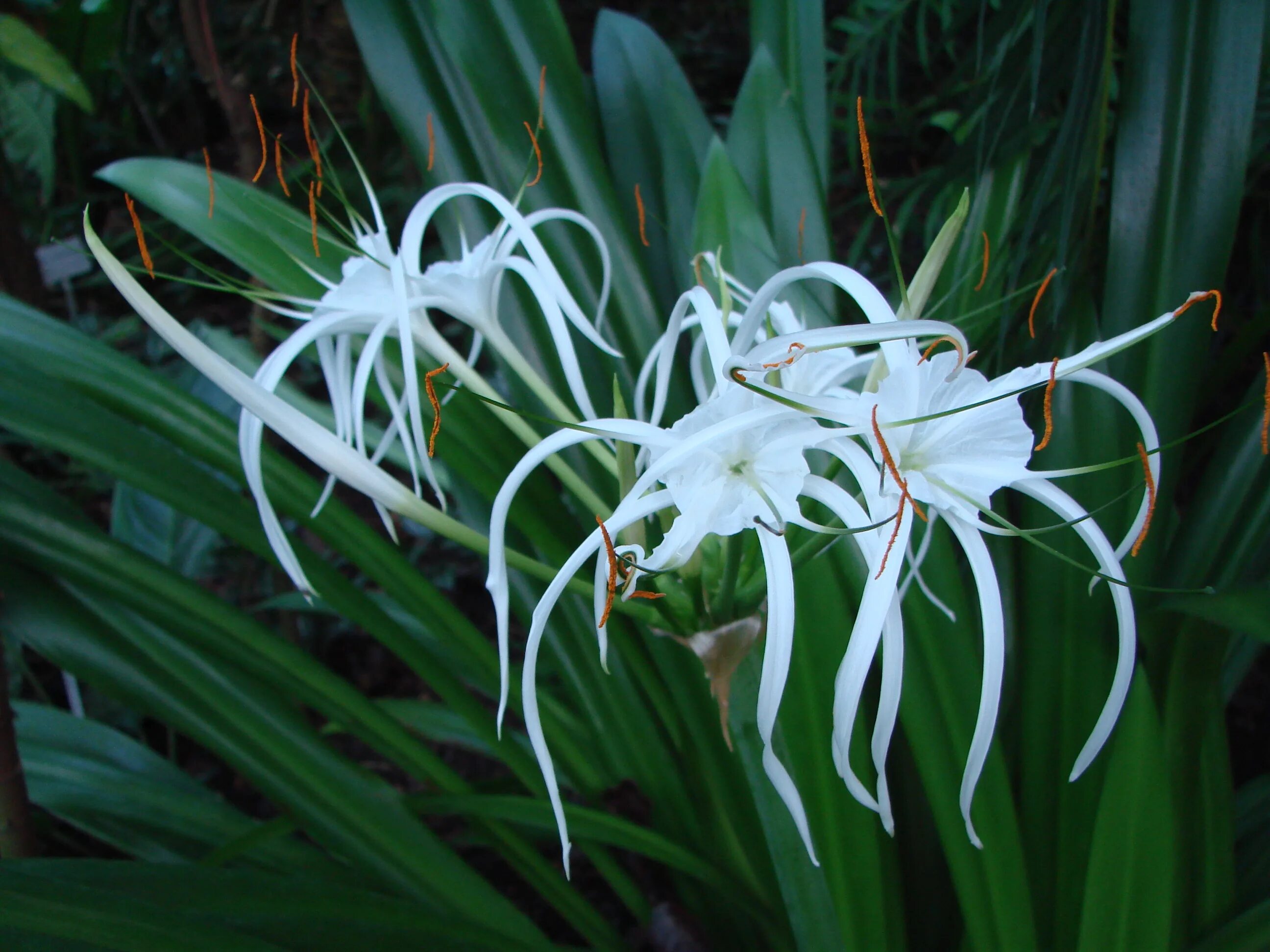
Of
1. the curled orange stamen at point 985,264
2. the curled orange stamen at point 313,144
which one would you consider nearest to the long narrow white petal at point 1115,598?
the curled orange stamen at point 985,264

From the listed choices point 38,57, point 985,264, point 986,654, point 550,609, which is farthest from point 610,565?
point 38,57

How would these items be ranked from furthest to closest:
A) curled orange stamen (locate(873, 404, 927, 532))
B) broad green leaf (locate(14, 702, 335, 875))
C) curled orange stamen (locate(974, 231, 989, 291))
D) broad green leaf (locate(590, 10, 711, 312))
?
broad green leaf (locate(590, 10, 711, 312)) → broad green leaf (locate(14, 702, 335, 875)) → curled orange stamen (locate(974, 231, 989, 291)) → curled orange stamen (locate(873, 404, 927, 532))

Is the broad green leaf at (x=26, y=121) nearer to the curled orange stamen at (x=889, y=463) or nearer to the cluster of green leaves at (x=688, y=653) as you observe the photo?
the cluster of green leaves at (x=688, y=653)

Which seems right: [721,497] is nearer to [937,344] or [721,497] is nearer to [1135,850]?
[937,344]

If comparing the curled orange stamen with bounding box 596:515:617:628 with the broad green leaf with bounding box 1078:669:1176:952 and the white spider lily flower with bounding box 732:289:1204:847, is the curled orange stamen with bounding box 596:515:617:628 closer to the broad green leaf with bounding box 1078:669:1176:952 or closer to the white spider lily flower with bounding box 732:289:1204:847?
the white spider lily flower with bounding box 732:289:1204:847

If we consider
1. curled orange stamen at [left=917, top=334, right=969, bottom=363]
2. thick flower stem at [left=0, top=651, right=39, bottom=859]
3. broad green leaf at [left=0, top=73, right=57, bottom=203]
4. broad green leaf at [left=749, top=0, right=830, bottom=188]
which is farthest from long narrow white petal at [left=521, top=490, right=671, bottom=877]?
broad green leaf at [left=0, top=73, right=57, bottom=203]

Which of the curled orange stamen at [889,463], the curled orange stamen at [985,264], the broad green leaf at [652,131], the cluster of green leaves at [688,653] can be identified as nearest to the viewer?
the curled orange stamen at [889,463]
